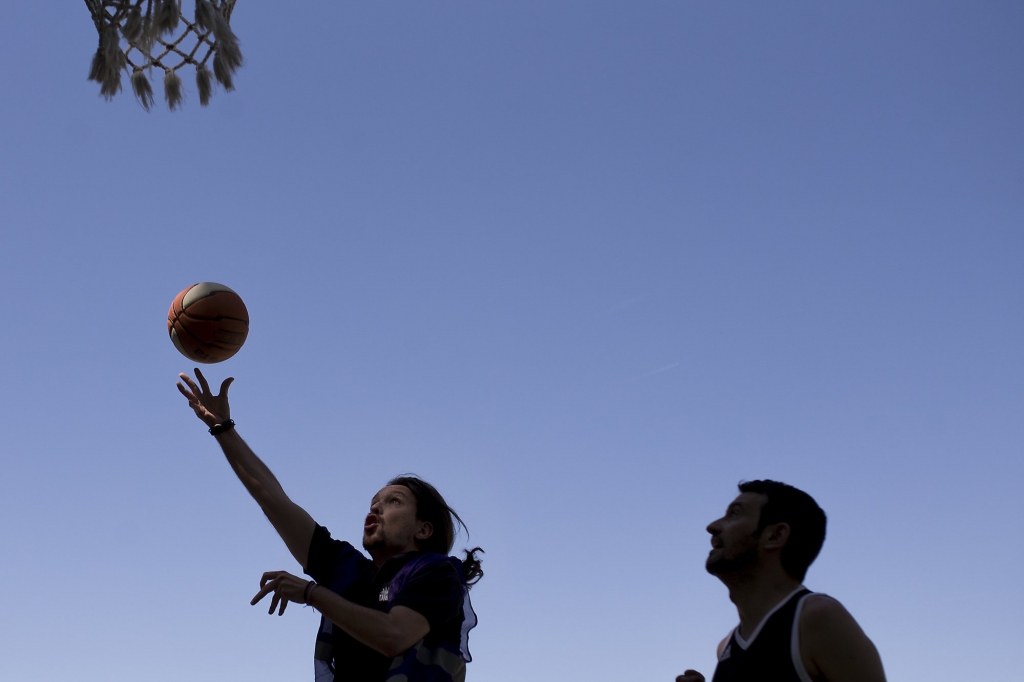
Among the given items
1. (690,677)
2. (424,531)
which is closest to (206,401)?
(424,531)

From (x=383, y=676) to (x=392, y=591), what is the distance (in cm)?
Result: 35

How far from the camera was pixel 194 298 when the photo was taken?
18.7ft

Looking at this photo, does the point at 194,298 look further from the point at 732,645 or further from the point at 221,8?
the point at 732,645

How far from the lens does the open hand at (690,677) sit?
3.93 metres

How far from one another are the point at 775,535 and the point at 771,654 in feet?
1.87

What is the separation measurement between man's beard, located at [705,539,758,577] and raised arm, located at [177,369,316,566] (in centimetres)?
199

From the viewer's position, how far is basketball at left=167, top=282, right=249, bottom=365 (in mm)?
5633

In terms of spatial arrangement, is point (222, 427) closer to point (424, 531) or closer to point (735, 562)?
point (424, 531)

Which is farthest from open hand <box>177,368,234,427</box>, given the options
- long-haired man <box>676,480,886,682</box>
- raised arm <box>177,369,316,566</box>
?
long-haired man <box>676,480,886,682</box>

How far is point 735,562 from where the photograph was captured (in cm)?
386

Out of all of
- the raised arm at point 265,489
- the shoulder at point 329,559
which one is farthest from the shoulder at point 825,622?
the raised arm at point 265,489

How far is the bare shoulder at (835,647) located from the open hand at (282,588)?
1.82m

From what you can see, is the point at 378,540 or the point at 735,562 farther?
the point at 378,540

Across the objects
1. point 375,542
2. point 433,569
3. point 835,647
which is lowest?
point 835,647
